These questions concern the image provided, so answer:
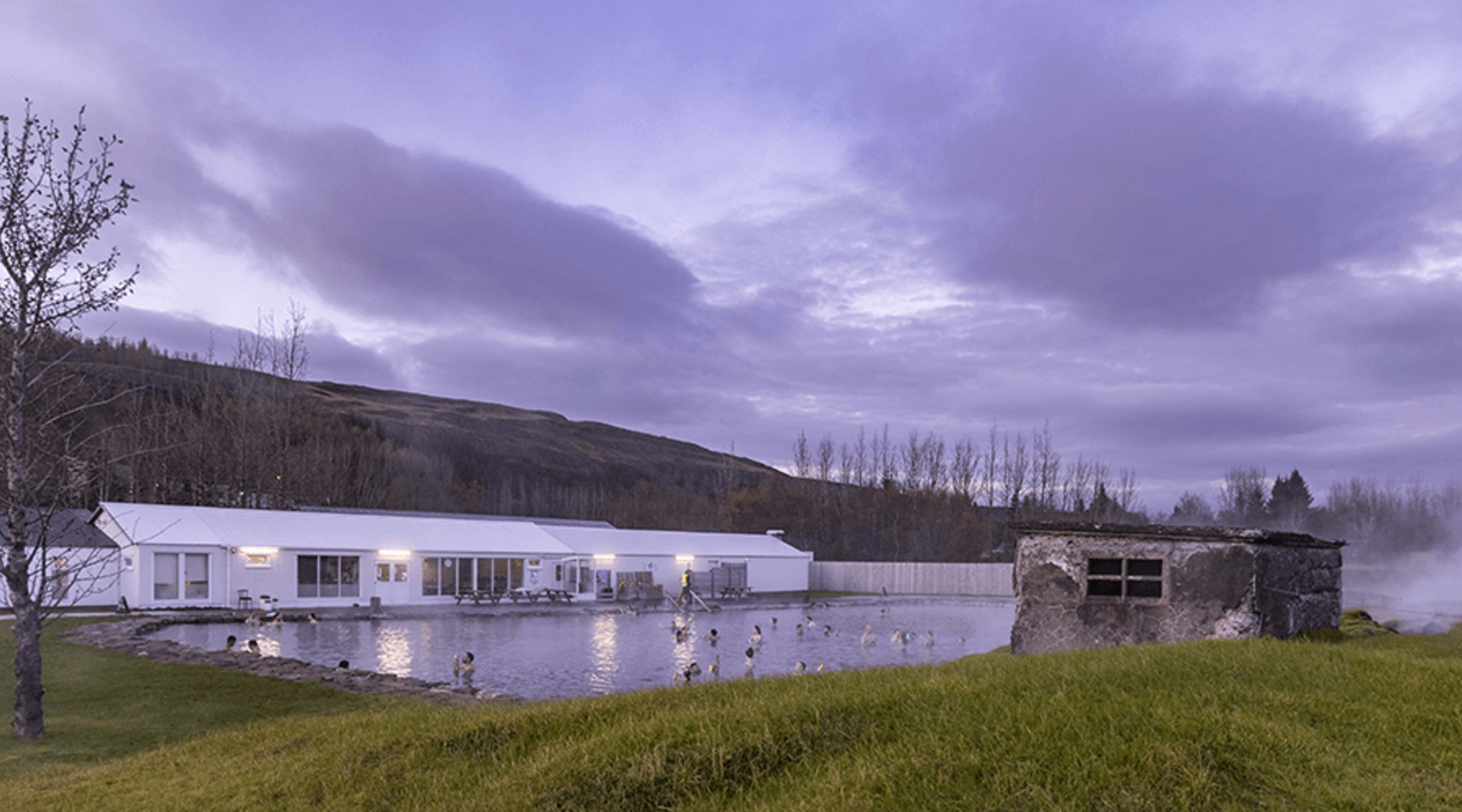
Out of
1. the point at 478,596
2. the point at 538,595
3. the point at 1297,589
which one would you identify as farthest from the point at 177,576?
the point at 1297,589

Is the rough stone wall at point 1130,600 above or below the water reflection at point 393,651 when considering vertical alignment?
above

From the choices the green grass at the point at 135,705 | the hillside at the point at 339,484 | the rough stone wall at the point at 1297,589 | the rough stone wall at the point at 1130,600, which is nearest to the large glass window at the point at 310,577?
the hillside at the point at 339,484

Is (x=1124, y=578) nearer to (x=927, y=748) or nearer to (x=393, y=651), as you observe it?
(x=927, y=748)

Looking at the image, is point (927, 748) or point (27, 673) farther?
point (27, 673)

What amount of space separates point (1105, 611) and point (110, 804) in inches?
485

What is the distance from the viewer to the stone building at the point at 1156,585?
12.9 m

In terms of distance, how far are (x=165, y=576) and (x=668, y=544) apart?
76.8ft

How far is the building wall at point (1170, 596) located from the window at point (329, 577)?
30.1 meters

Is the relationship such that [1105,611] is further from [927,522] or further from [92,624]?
[927,522]

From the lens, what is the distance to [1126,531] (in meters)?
13.6

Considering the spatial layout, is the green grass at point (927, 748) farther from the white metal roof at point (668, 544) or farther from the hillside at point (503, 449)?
the hillside at point (503, 449)

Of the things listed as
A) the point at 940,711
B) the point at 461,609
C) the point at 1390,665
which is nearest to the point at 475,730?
the point at 940,711

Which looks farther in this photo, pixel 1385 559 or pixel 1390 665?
pixel 1385 559

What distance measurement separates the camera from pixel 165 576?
33.0 metres
